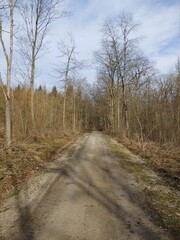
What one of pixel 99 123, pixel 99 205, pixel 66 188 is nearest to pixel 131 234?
pixel 99 205

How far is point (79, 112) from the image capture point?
53.2m

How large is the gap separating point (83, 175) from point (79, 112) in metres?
45.0

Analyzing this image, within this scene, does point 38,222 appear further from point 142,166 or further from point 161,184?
point 142,166

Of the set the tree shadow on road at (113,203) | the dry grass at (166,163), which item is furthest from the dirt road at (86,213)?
the dry grass at (166,163)

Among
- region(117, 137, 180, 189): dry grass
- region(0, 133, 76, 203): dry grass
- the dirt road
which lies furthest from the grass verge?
region(0, 133, 76, 203): dry grass

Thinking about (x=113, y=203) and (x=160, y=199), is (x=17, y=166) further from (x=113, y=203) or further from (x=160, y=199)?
(x=160, y=199)

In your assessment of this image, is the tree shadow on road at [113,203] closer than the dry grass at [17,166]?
Yes

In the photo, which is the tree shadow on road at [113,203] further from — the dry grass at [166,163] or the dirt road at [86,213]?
the dry grass at [166,163]

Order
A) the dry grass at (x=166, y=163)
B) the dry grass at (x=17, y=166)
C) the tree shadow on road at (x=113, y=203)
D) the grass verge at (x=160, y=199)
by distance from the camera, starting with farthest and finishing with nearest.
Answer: the dry grass at (x=166, y=163) → the dry grass at (x=17, y=166) → the grass verge at (x=160, y=199) → the tree shadow on road at (x=113, y=203)

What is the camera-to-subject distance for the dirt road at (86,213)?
421cm

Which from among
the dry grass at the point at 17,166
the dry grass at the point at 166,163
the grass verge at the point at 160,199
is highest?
the dry grass at the point at 17,166

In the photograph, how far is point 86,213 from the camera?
16.7 feet

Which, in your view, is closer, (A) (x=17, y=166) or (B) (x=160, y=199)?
(B) (x=160, y=199)

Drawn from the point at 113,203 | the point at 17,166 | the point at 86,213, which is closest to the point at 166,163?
the point at 113,203
